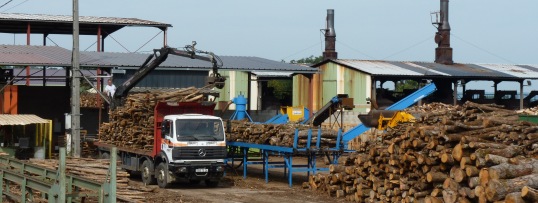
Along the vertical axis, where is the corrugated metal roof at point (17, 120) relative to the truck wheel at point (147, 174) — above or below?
above

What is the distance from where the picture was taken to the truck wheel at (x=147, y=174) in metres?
26.3

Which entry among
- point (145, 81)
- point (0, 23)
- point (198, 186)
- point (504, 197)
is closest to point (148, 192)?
point (198, 186)

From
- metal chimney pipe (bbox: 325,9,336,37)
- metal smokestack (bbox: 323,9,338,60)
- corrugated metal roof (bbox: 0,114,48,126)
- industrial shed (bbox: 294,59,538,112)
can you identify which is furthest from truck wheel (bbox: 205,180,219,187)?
metal chimney pipe (bbox: 325,9,336,37)

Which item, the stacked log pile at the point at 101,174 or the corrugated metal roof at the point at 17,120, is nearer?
the stacked log pile at the point at 101,174

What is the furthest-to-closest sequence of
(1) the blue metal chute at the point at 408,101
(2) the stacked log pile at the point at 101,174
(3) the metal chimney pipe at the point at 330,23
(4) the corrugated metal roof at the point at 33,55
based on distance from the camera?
1. (3) the metal chimney pipe at the point at 330,23
2. (4) the corrugated metal roof at the point at 33,55
3. (1) the blue metal chute at the point at 408,101
4. (2) the stacked log pile at the point at 101,174

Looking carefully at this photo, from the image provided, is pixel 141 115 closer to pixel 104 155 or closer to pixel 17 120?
pixel 104 155

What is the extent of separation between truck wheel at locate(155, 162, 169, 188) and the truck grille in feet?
2.13

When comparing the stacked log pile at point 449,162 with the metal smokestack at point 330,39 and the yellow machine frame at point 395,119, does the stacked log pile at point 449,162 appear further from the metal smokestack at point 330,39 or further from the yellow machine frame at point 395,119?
the metal smokestack at point 330,39

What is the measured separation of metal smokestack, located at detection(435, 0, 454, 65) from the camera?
5631 centimetres

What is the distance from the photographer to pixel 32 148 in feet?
103

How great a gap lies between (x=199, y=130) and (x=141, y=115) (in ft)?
9.11

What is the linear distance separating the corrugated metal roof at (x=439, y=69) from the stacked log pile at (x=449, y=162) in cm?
2540

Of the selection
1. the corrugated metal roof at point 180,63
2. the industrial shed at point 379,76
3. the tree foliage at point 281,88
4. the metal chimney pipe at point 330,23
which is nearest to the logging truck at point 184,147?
the corrugated metal roof at point 180,63

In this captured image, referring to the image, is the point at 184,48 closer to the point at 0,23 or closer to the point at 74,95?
the point at 74,95
